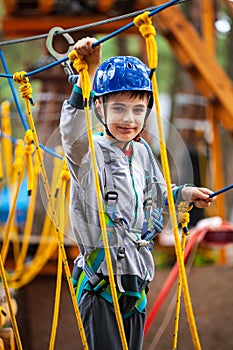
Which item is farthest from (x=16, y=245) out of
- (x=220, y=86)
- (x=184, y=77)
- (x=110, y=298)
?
(x=184, y=77)

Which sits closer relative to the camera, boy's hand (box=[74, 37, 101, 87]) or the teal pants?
boy's hand (box=[74, 37, 101, 87])

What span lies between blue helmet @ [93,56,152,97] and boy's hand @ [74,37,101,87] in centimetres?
2

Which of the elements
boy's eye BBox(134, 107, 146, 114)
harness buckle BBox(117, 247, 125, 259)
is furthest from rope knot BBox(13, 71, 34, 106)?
harness buckle BBox(117, 247, 125, 259)

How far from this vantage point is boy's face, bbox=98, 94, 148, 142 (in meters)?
1.27

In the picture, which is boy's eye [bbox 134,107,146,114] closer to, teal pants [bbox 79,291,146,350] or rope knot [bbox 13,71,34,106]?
rope knot [bbox 13,71,34,106]

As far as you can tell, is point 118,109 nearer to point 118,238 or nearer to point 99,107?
point 99,107

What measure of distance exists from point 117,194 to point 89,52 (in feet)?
0.88

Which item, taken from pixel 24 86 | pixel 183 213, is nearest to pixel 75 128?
pixel 24 86

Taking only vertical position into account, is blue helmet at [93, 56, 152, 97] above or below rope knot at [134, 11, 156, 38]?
below

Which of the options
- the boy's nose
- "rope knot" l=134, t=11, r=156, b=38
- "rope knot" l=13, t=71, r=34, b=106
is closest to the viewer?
"rope knot" l=134, t=11, r=156, b=38

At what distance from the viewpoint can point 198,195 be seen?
1339 millimetres

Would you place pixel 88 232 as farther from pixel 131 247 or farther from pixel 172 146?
pixel 172 146

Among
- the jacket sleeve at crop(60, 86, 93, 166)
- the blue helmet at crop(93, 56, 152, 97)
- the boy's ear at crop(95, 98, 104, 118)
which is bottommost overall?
the jacket sleeve at crop(60, 86, 93, 166)

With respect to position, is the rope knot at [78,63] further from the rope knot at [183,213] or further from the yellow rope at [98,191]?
the rope knot at [183,213]
